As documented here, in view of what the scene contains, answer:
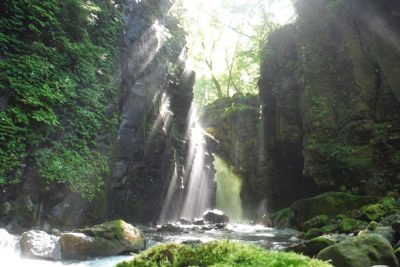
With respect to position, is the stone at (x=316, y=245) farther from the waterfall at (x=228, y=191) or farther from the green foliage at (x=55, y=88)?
the waterfall at (x=228, y=191)

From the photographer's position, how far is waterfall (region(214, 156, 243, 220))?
28.8m

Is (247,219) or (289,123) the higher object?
(289,123)

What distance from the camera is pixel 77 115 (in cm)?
1195

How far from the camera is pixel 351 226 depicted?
34.6ft

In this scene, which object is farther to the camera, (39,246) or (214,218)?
(214,218)

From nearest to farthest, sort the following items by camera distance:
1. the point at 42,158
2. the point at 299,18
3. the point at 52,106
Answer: the point at 42,158, the point at 52,106, the point at 299,18

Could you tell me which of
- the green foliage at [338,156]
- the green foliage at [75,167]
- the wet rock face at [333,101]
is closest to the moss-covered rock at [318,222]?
the wet rock face at [333,101]

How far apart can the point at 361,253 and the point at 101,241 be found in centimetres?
562

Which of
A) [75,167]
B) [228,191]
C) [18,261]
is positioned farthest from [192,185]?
[18,261]

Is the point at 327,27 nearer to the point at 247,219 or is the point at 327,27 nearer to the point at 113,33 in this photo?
the point at 113,33

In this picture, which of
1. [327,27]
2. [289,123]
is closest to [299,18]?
[327,27]

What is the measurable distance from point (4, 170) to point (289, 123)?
1629 centimetres

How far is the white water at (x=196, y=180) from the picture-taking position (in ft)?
78.2

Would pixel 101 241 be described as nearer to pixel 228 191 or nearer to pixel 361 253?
pixel 361 253
